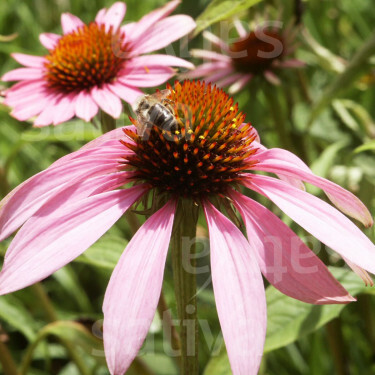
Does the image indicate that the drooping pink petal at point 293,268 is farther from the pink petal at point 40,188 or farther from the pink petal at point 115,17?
the pink petal at point 115,17

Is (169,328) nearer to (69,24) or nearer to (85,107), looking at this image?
(85,107)

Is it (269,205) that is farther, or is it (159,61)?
(269,205)

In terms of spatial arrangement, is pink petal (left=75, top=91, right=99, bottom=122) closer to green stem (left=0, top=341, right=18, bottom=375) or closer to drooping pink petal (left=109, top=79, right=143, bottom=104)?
drooping pink petal (left=109, top=79, right=143, bottom=104)

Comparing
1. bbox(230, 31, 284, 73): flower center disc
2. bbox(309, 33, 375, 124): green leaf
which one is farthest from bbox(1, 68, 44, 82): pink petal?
bbox(230, 31, 284, 73): flower center disc

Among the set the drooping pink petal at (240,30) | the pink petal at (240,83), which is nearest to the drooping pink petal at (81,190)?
the pink petal at (240,83)

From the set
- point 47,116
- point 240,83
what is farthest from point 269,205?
point 47,116
